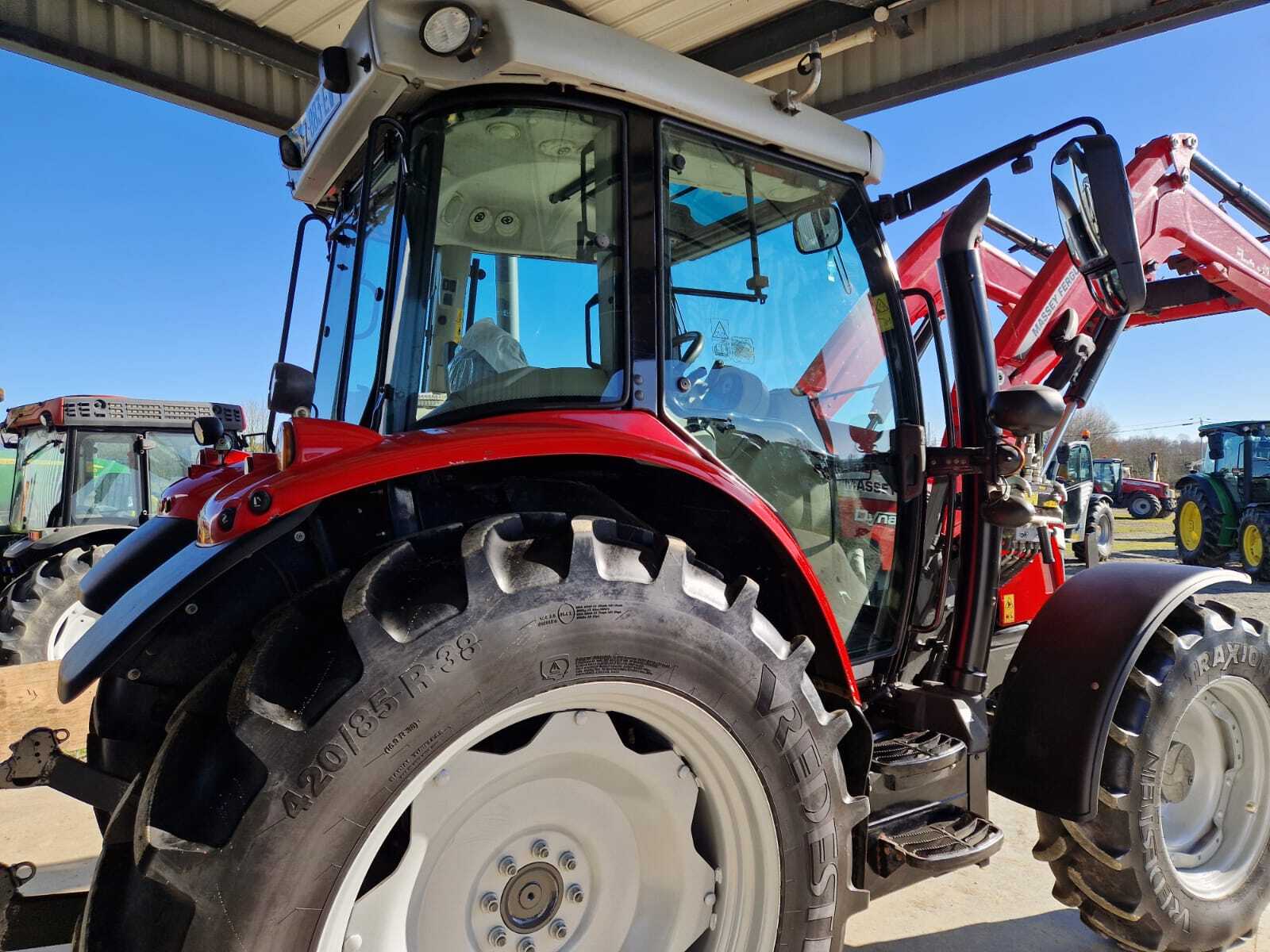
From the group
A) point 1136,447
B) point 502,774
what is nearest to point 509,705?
point 502,774

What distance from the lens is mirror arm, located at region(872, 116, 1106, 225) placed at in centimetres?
224

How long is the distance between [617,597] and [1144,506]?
2711 cm

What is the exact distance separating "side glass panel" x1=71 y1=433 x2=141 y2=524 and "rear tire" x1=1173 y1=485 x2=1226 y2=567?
13.7m

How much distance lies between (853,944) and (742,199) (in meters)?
2.21

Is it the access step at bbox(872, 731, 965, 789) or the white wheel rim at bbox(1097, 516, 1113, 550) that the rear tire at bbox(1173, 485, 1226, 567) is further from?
the access step at bbox(872, 731, 965, 789)

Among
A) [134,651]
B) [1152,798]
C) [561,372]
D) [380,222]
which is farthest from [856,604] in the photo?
[134,651]

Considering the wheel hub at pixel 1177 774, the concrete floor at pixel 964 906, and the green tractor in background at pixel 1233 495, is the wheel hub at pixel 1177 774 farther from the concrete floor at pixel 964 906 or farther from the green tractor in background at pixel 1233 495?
the green tractor in background at pixel 1233 495

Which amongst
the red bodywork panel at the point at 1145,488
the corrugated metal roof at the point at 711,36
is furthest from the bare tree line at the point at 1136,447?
the corrugated metal roof at the point at 711,36

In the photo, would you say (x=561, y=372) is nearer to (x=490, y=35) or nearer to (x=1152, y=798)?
(x=490, y=35)

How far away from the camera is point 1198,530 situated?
14.8 metres

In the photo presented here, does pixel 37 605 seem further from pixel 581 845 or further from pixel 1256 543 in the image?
pixel 1256 543

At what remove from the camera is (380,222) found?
212cm

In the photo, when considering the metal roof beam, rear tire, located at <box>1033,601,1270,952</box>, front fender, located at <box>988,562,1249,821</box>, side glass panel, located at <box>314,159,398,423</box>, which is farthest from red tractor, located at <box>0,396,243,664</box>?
rear tire, located at <box>1033,601,1270,952</box>

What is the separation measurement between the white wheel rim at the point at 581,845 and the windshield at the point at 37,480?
6.75m
